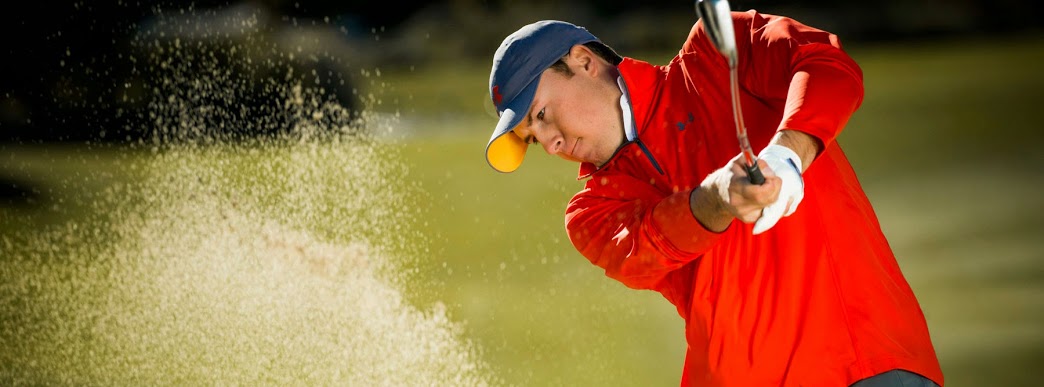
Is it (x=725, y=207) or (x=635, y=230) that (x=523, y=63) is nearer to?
(x=635, y=230)

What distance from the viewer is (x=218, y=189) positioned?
4766 mm

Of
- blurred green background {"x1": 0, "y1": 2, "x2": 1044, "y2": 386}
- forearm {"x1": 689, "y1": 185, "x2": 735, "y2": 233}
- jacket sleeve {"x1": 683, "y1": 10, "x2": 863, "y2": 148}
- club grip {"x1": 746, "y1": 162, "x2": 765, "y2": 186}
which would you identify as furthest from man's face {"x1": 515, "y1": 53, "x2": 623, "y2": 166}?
blurred green background {"x1": 0, "y1": 2, "x2": 1044, "y2": 386}

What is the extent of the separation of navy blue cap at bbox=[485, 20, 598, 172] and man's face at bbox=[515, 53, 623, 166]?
0.02 meters

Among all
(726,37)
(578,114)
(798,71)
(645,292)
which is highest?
(726,37)

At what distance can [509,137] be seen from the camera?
5.60ft

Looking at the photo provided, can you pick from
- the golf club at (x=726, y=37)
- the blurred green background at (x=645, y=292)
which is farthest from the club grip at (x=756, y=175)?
the blurred green background at (x=645, y=292)

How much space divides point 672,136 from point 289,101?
6.22 meters

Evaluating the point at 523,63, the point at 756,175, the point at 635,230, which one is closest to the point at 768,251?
the point at 635,230

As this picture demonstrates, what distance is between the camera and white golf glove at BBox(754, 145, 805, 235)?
4.06 feet

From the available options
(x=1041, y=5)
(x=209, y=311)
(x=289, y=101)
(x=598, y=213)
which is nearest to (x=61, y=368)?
(x=209, y=311)

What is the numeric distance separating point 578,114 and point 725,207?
36 cm

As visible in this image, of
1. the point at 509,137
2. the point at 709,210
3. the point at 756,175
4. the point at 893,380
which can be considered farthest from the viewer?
the point at 509,137

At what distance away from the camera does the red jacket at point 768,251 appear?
1442mm

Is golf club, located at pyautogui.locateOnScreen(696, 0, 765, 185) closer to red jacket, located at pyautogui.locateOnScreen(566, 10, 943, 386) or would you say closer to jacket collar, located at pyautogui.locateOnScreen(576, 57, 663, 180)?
red jacket, located at pyautogui.locateOnScreen(566, 10, 943, 386)
